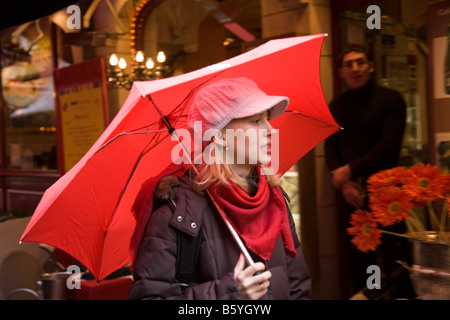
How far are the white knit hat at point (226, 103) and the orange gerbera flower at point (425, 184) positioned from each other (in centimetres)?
73

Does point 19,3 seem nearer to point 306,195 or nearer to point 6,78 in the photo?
point 306,195

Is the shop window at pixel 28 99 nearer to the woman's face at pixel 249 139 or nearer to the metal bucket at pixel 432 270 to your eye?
the woman's face at pixel 249 139

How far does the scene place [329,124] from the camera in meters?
2.96

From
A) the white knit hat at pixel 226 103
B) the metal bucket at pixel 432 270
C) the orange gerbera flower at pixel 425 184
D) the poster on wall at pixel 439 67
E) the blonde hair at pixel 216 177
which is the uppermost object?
the poster on wall at pixel 439 67

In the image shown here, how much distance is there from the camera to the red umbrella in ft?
7.55

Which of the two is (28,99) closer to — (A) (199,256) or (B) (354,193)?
(B) (354,193)

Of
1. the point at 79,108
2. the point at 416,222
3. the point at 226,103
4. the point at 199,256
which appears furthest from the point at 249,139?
the point at 79,108

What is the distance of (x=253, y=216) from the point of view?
225 centimetres

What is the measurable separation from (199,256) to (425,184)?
1.08 m

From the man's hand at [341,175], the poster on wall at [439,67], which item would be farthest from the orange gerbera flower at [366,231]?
the man's hand at [341,175]

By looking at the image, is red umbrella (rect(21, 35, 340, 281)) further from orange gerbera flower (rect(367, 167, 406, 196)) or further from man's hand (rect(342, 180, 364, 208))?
man's hand (rect(342, 180, 364, 208))

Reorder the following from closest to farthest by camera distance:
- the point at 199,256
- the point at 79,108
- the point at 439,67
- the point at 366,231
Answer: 1. the point at 199,256
2. the point at 366,231
3. the point at 439,67
4. the point at 79,108

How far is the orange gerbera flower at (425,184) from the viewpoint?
2.46 metres
